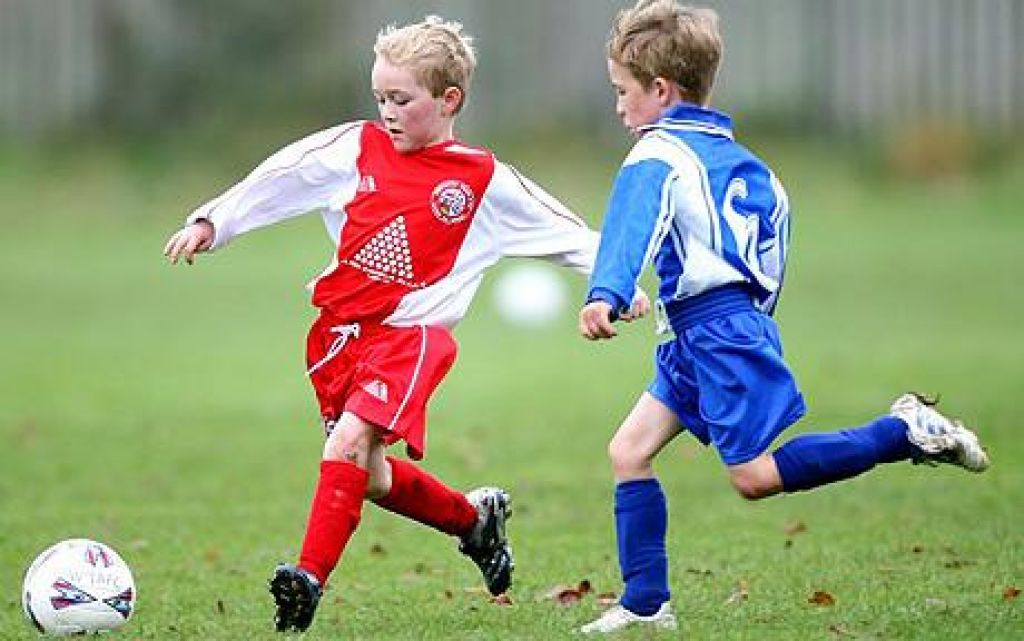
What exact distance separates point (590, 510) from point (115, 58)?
1721 centimetres

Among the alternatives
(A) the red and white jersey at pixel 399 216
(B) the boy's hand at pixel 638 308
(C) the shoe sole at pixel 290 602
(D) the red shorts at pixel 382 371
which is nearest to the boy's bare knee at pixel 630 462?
(B) the boy's hand at pixel 638 308

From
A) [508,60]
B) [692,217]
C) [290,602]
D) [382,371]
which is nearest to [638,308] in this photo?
[692,217]

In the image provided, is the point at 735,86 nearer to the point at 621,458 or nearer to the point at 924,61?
the point at 924,61

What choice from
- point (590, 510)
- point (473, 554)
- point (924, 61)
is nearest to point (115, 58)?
point (924, 61)

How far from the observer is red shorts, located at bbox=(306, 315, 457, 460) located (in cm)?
595

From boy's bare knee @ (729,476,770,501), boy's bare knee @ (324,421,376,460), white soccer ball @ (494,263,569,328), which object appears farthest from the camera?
white soccer ball @ (494,263,569,328)

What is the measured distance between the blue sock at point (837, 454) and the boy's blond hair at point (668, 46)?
1018 millimetres

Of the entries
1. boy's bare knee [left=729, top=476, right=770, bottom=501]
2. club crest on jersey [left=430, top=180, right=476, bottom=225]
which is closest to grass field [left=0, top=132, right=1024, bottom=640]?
boy's bare knee [left=729, top=476, right=770, bottom=501]

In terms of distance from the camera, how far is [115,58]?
24.6m

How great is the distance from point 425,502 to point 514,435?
14.8 ft

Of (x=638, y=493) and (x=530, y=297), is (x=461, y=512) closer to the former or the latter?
(x=638, y=493)

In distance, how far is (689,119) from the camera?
5.80 m

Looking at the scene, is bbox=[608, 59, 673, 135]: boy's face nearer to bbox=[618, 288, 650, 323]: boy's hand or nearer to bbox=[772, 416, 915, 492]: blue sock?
bbox=[618, 288, 650, 323]: boy's hand

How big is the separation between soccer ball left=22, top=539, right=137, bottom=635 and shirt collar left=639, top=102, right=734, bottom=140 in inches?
77.6
